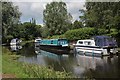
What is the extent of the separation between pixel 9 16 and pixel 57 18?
24169mm

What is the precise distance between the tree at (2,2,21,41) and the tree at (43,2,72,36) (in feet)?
65.9

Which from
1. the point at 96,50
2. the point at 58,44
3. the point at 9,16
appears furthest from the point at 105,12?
the point at 9,16

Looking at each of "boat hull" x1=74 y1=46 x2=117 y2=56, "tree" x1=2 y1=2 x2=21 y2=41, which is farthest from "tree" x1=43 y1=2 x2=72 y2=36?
"boat hull" x1=74 y1=46 x2=117 y2=56

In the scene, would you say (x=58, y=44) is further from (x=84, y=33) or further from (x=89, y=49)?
(x=89, y=49)

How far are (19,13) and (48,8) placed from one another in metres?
22.9

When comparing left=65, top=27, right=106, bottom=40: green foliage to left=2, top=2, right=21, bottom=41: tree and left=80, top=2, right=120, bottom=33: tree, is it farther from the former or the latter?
left=2, top=2, right=21, bottom=41: tree

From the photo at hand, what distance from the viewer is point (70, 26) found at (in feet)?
276

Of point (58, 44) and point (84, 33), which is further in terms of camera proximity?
point (84, 33)

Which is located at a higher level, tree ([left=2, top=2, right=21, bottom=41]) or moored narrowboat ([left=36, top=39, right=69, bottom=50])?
tree ([left=2, top=2, right=21, bottom=41])

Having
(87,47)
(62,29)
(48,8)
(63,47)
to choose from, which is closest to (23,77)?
(87,47)

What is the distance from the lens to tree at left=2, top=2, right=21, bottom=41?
200 feet

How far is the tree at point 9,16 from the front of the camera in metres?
60.8

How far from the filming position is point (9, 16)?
206ft

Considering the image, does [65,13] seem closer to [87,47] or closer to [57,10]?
[57,10]
